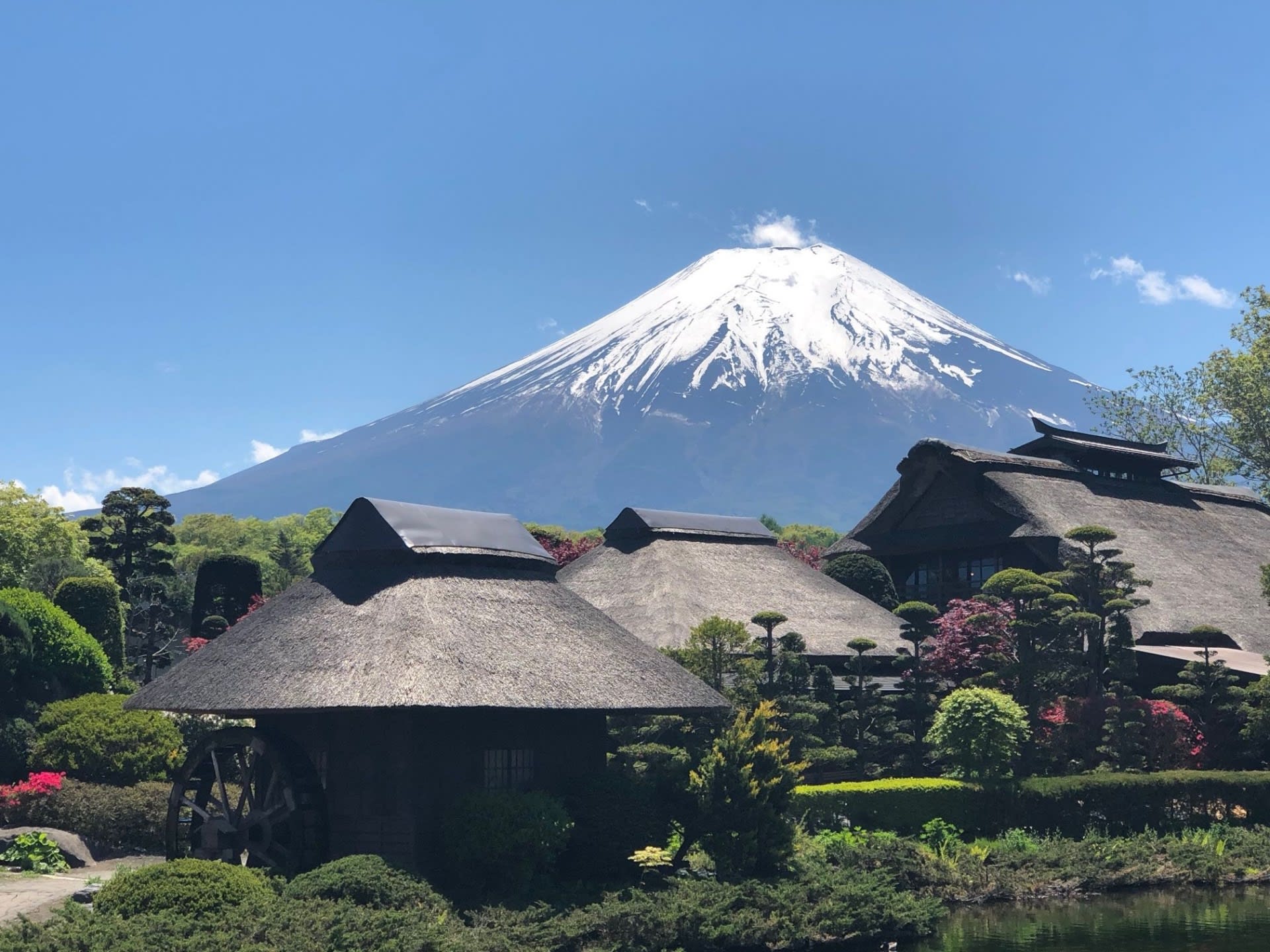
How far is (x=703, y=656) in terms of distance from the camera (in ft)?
→ 112

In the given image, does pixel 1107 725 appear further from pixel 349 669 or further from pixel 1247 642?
pixel 349 669

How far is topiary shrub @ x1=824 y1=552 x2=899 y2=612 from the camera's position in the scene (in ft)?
161

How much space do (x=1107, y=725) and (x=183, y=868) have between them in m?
22.8

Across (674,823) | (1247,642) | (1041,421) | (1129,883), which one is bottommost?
(1129,883)

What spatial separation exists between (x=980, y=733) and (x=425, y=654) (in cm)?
1412

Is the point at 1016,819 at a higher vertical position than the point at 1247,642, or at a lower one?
lower

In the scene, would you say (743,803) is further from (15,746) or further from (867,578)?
(867,578)

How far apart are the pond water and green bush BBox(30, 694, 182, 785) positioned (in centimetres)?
1750

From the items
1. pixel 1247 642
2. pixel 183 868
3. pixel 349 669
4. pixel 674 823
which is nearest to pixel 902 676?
pixel 1247 642

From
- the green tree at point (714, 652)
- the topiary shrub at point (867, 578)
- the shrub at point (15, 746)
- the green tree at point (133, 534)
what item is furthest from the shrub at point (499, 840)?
the green tree at point (133, 534)

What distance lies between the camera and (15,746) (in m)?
30.8

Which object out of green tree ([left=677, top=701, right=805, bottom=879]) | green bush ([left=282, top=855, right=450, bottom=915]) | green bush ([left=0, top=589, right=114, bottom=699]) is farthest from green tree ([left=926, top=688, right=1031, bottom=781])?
green bush ([left=0, top=589, right=114, bottom=699])

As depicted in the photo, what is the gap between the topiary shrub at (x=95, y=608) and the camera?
3866 centimetres

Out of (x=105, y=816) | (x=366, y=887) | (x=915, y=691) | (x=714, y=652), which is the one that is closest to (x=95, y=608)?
(x=105, y=816)
